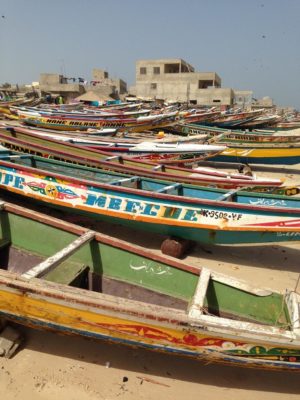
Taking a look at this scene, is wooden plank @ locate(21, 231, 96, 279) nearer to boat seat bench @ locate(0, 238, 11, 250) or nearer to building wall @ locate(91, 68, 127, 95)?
boat seat bench @ locate(0, 238, 11, 250)

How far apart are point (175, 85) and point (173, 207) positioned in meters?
47.9

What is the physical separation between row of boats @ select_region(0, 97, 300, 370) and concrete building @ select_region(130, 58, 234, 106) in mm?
44508

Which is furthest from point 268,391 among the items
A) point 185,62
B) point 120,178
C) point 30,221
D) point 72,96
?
point 185,62

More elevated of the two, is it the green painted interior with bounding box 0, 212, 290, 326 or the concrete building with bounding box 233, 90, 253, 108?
the concrete building with bounding box 233, 90, 253, 108

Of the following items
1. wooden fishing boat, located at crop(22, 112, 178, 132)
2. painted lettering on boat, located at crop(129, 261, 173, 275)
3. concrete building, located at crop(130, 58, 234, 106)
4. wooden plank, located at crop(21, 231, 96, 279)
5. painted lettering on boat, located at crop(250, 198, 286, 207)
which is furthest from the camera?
concrete building, located at crop(130, 58, 234, 106)

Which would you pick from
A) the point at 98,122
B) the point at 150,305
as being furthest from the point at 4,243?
the point at 98,122

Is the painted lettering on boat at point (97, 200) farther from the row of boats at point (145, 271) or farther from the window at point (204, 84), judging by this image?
the window at point (204, 84)

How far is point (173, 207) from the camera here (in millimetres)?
5180

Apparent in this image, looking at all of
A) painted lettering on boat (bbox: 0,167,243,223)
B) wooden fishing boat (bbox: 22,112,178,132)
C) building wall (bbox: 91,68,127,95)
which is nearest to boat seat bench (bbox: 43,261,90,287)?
painted lettering on boat (bbox: 0,167,243,223)

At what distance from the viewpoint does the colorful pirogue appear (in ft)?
8.68

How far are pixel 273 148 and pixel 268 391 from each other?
32.8 ft

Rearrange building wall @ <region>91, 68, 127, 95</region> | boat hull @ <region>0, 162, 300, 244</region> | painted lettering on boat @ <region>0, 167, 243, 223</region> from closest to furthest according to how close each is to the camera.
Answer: boat hull @ <region>0, 162, 300, 244</region> < painted lettering on boat @ <region>0, 167, 243, 223</region> < building wall @ <region>91, 68, 127, 95</region>

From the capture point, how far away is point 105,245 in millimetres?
3926

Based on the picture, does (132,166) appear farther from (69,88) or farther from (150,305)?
(69,88)
